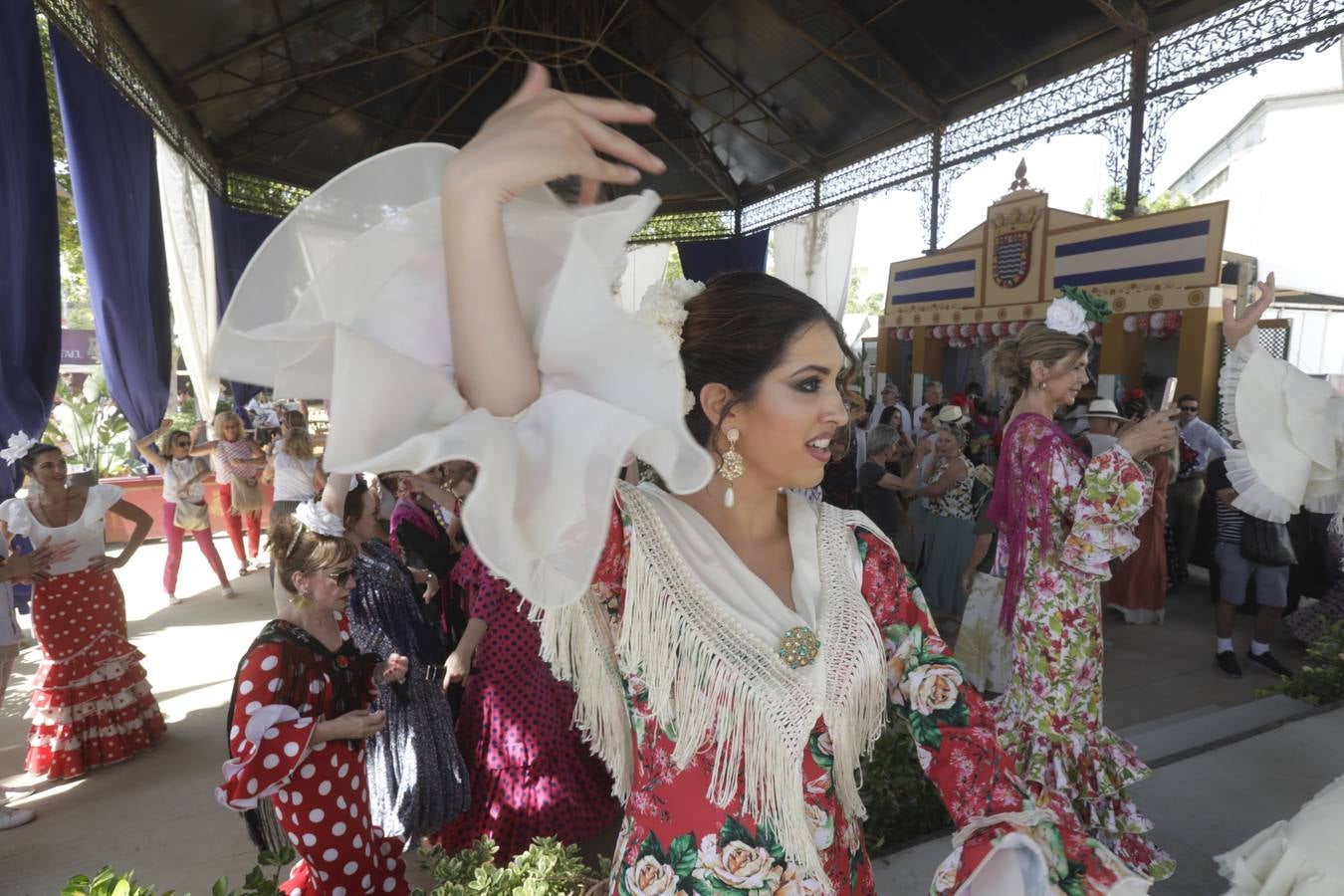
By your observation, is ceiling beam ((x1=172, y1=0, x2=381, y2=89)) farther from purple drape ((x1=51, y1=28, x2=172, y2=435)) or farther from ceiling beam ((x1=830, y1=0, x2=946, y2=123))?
ceiling beam ((x1=830, y1=0, x2=946, y2=123))

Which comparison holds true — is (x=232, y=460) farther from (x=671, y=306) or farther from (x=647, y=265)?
(x=647, y=265)

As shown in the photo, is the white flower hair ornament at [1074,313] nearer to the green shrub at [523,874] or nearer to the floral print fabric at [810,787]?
the floral print fabric at [810,787]

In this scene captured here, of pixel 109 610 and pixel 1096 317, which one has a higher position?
pixel 1096 317

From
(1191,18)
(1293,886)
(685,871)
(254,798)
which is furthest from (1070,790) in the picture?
(1191,18)

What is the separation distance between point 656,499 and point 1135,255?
862 cm

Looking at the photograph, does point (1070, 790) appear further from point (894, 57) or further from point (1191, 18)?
point (894, 57)

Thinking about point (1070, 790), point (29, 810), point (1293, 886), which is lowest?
point (29, 810)

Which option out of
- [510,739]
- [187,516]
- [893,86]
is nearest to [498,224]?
[510,739]

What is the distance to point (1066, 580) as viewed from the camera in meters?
2.53

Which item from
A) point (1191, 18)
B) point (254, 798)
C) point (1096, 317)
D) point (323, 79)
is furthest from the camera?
point (323, 79)

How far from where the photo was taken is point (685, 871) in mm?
1035

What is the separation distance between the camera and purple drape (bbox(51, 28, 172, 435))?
5.16 metres

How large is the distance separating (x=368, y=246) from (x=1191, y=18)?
8760mm

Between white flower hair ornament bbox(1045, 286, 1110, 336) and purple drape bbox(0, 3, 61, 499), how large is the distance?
4.52 m
